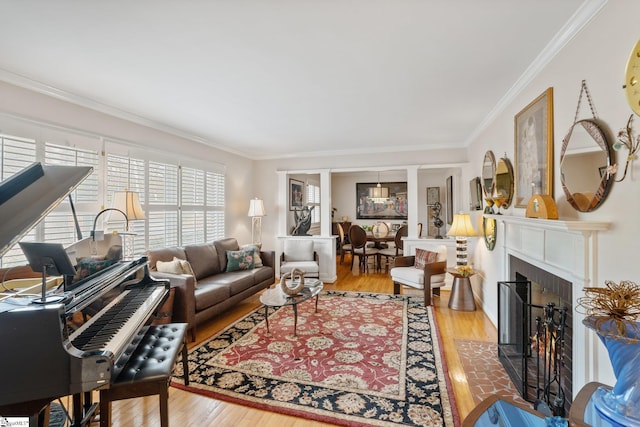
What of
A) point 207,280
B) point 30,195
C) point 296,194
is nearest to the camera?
point 30,195

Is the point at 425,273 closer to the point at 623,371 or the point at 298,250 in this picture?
the point at 298,250

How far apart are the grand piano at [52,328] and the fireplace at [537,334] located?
7.72ft

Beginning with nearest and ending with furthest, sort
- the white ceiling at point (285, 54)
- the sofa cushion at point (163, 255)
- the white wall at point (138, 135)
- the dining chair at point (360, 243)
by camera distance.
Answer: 1. the white ceiling at point (285, 54)
2. the white wall at point (138, 135)
3. the sofa cushion at point (163, 255)
4. the dining chair at point (360, 243)

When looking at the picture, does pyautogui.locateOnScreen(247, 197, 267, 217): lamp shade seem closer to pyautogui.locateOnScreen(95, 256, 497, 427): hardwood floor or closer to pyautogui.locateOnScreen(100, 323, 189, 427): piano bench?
pyautogui.locateOnScreen(95, 256, 497, 427): hardwood floor

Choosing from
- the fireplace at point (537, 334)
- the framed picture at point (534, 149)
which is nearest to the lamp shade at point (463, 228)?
the fireplace at point (537, 334)

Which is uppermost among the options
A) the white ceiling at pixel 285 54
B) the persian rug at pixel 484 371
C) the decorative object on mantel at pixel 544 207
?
the white ceiling at pixel 285 54

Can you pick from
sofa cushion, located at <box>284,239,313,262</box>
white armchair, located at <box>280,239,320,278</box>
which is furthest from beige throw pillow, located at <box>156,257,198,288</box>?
sofa cushion, located at <box>284,239,313,262</box>

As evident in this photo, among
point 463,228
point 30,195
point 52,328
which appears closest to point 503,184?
point 463,228

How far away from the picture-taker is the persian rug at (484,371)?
86.5 inches

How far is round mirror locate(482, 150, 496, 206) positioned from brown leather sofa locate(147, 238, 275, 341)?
3.24 meters

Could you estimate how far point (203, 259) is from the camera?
162 inches

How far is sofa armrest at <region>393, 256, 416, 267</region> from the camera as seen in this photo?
4793mm

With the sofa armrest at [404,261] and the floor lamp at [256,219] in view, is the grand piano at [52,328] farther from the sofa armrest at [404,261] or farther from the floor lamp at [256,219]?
the sofa armrest at [404,261]

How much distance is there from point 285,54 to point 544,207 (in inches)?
82.4
